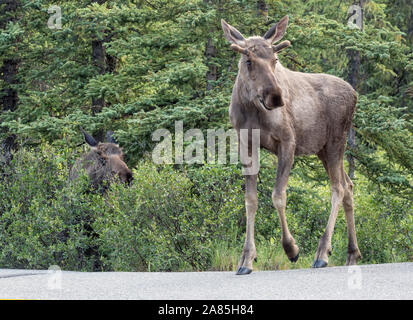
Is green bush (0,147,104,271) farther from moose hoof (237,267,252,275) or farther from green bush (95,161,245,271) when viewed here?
moose hoof (237,267,252,275)

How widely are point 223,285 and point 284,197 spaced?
1.43 meters

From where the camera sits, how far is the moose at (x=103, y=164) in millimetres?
11805

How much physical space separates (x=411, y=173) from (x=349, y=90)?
11.1 ft

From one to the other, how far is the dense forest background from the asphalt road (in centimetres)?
194

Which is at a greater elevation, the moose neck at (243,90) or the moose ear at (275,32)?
the moose ear at (275,32)

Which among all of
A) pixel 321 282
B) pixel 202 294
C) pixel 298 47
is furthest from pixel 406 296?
pixel 298 47

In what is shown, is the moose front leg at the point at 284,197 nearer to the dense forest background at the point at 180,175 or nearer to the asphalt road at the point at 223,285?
the asphalt road at the point at 223,285

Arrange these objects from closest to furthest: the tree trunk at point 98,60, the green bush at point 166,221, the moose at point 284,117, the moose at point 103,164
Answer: the moose at point 284,117 → the green bush at point 166,221 → the moose at point 103,164 → the tree trunk at point 98,60

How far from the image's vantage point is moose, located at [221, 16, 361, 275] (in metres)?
7.11

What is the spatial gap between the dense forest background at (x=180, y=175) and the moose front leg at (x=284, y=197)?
1706 millimetres

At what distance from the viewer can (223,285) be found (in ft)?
21.1

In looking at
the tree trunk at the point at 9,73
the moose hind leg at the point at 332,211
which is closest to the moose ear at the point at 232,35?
the moose hind leg at the point at 332,211

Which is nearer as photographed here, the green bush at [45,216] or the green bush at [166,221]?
the green bush at [166,221]

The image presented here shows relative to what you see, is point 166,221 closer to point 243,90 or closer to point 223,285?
point 243,90
